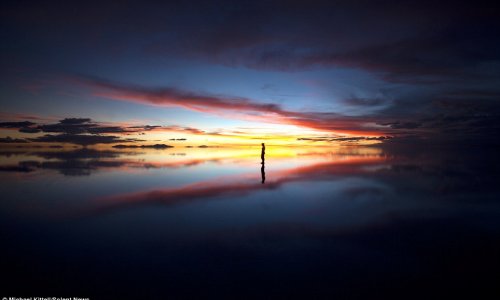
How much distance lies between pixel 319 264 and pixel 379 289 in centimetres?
183

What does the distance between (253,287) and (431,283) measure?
15.5 feet

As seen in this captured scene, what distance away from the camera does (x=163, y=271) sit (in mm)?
8008

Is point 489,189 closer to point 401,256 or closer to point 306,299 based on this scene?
point 401,256

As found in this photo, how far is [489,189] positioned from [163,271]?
24.5m

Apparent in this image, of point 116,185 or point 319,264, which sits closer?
point 319,264

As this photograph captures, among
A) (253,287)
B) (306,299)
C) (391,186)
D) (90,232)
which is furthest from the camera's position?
(391,186)

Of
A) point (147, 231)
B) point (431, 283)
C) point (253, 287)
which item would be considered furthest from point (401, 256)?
point (147, 231)

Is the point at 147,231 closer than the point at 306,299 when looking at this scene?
No

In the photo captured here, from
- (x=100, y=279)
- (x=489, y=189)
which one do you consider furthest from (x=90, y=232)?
(x=489, y=189)

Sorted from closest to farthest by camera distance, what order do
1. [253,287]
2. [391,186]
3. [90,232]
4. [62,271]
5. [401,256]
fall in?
[253,287], [62,271], [401,256], [90,232], [391,186]

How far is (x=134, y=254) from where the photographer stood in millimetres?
9266

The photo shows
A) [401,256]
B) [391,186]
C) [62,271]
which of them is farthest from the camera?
[391,186]

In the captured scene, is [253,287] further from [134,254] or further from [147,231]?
[147,231]

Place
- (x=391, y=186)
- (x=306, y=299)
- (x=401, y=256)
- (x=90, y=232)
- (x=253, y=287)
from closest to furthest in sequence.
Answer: (x=306, y=299)
(x=253, y=287)
(x=401, y=256)
(x=90, y=232)
(x=391, y=186)
